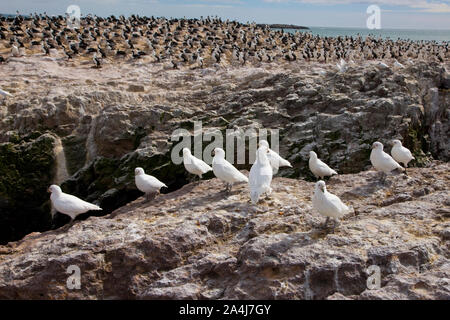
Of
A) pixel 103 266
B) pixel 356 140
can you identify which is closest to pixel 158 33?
pixel 356 140

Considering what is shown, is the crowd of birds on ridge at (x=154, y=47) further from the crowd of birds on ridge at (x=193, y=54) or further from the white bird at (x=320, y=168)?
the white bird at (x=320, y=168)

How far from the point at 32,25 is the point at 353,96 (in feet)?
106

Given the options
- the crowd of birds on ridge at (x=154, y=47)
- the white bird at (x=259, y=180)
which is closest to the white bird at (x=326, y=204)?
the white bird at (x=259, y=180)

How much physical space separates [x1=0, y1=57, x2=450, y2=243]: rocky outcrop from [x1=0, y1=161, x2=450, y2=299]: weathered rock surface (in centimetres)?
428

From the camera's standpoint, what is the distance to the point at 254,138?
12227 millimetres

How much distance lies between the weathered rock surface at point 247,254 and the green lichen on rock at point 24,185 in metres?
5.60

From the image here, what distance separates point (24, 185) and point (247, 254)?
10.0 meters

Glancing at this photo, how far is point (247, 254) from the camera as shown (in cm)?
605

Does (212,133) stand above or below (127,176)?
above

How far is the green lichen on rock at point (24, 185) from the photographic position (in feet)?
43.1

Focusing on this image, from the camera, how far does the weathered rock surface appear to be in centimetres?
562

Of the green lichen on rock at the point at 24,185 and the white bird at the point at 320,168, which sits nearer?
the white bird at the point at 320,168
